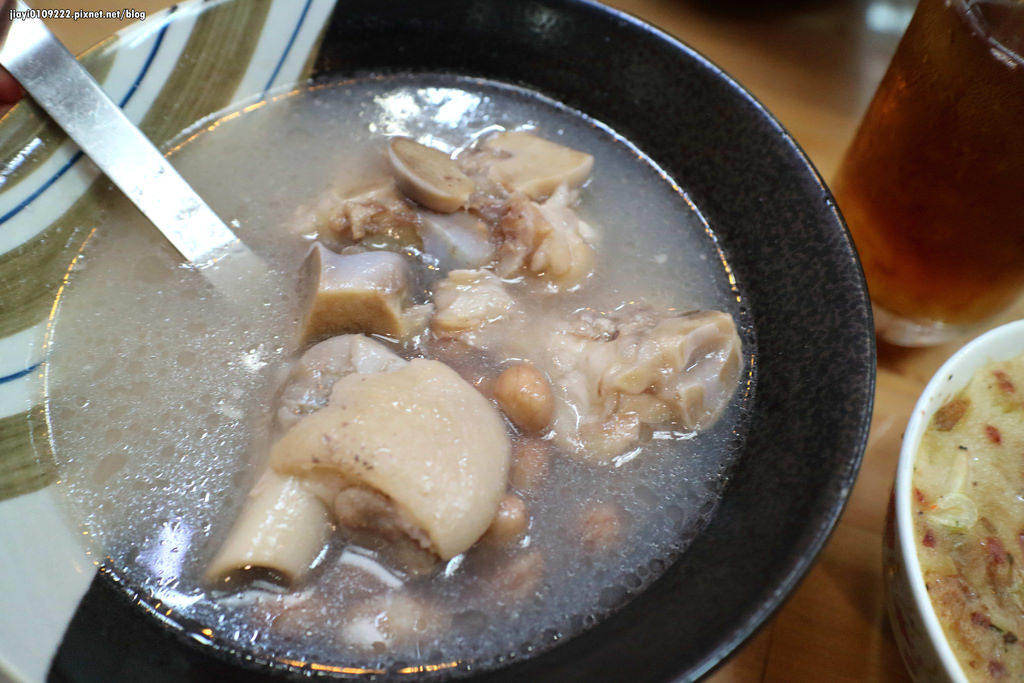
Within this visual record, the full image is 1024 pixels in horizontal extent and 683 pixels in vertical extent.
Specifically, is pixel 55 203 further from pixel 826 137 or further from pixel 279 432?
pixel 826 137

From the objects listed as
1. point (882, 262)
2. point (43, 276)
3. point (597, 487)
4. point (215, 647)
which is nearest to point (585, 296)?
point (597, 487)

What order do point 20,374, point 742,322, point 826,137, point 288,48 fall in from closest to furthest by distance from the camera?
point 20,374
point 742,322
point 288,48
point 826,137

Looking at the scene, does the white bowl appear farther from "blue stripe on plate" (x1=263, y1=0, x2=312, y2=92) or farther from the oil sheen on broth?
"blue stripe on plate" (x1=263, y1=0, x2=312, y2=92)

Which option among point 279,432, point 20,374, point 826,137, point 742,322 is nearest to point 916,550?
point 742,322

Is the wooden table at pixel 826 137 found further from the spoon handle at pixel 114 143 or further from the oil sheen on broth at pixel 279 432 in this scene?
the spoon handle at pixel 114 143

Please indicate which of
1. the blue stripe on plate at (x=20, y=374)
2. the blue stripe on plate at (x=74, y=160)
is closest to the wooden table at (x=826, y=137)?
the blue stripe on plate at (x=74, y=160)

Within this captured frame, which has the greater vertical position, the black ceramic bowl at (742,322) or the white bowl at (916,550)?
the black ceramic bowl at (742,322)

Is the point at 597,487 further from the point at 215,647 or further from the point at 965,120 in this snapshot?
the point at 965,120
